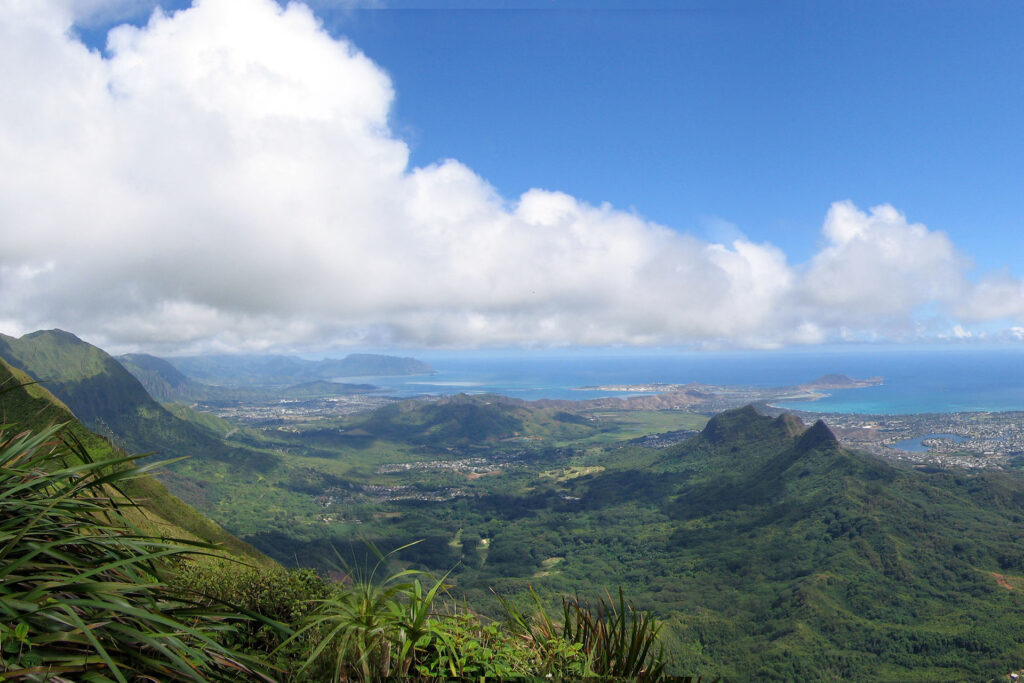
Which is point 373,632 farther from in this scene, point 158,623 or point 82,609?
point 82,609

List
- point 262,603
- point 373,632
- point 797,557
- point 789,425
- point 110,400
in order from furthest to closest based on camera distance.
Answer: point 110,400
point 789,425
point 797,557
point 262,603
point 373,632

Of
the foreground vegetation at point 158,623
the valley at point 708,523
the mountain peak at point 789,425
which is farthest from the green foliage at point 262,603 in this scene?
the mountain peak at point 789,425

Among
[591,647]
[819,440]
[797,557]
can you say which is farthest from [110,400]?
[591,647]

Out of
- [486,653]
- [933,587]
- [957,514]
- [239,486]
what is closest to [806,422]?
[957,514]

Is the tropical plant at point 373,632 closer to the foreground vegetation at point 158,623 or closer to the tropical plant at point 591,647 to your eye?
the foreground vegetation at point 158,623

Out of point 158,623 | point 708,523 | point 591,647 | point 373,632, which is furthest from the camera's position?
point 708,523

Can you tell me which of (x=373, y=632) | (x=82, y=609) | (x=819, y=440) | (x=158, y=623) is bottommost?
(x=819, y=440)

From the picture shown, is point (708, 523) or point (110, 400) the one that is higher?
point (110, 400)

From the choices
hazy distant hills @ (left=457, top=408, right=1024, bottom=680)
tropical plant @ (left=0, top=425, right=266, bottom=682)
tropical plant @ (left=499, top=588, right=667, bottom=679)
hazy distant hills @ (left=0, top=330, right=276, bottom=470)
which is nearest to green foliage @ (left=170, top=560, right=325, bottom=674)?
tropical plant @ (left=0, top=425, right=266, bottom=682)
